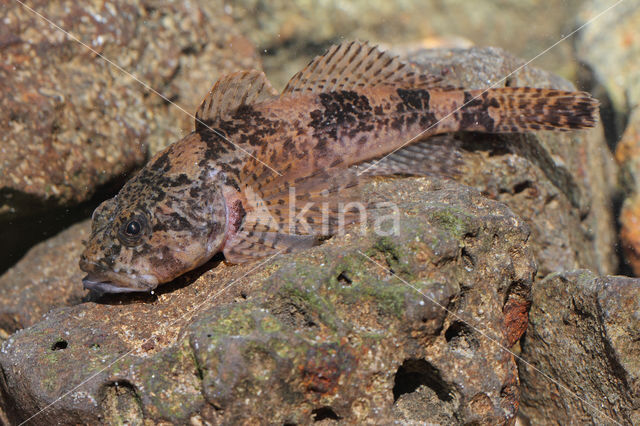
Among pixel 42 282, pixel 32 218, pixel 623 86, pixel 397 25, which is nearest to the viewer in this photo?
pixel 42 282

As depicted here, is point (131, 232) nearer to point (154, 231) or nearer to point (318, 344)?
point (154, 231)

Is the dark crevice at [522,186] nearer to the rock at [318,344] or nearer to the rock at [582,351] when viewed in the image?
the rock at [582,351]

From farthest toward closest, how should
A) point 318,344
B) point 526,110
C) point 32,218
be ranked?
point 32,218
point 526,110
point 318,344

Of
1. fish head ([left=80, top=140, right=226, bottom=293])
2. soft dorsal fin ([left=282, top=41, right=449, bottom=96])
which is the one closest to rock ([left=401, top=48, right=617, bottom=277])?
soft dorsal fin ([left=282, top=41, right=449, bottom=96])

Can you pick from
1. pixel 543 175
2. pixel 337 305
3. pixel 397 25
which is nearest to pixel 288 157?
pixel 337 305

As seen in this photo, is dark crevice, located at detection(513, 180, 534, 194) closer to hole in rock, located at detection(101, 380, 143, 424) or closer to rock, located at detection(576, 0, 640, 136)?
rock, located at detection(576, 0, 640, 136)
